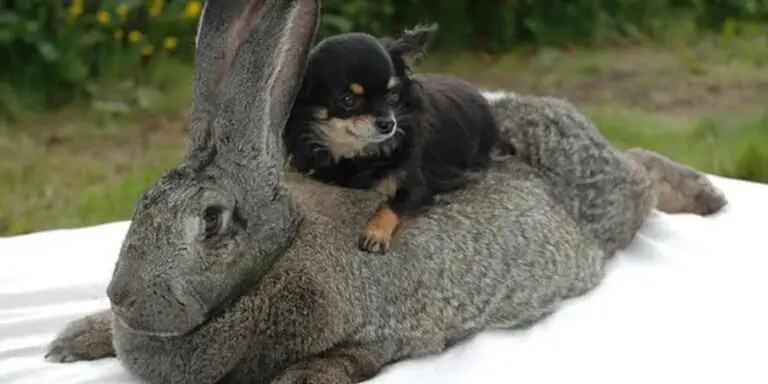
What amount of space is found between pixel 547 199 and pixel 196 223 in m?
0.82

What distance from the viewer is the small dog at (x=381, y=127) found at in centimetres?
205

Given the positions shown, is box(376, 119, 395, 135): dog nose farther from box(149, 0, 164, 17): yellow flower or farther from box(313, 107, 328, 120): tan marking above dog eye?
box(149, 0, 164, 17): yellow flower

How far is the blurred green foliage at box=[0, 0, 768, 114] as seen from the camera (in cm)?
472

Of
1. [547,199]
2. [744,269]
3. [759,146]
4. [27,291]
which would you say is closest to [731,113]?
[759,146]

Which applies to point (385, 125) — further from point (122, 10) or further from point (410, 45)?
point (122, 10)

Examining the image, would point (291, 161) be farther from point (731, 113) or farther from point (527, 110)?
point (731, 113)

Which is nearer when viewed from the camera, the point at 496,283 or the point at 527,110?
the point at 496,283

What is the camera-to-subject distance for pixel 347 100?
2.05 meters

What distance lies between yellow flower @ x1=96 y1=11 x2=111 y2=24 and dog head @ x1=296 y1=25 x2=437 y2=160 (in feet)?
9.42

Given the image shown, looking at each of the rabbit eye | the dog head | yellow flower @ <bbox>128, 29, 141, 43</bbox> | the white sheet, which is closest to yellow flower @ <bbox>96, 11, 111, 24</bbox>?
yellow flower @ <bbox>128, 29, 141, 43</bbox>

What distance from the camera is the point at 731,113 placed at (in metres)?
5.16

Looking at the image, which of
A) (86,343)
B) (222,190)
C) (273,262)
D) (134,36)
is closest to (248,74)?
(222,190)

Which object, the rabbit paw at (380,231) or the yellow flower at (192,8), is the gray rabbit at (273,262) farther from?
the yellow flower at (192,8)

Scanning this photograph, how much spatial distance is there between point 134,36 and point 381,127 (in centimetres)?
309
